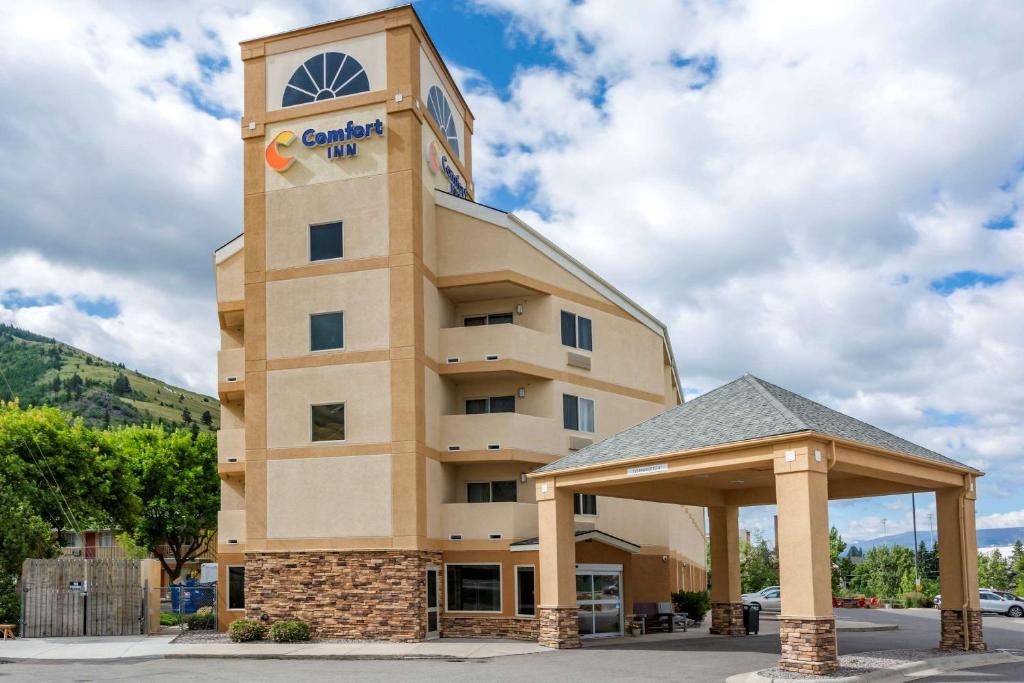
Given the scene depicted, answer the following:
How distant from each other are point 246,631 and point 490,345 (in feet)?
37.1

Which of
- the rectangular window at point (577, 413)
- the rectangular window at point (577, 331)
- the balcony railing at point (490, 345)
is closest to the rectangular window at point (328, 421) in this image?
the balcony railing at point (490, 345)

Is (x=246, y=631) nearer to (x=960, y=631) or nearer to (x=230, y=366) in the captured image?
(x=230, y=366)

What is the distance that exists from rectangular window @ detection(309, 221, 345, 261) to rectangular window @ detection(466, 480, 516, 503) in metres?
8.66

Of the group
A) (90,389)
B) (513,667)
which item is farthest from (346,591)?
(90,389)

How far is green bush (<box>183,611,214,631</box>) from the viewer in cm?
3472

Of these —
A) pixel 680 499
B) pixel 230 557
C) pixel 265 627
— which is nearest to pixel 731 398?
pixel 680 499

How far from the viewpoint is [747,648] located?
1044 inches

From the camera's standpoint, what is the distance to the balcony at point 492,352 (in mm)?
32406

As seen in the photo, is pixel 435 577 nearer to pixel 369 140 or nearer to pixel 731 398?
pixel 731 398

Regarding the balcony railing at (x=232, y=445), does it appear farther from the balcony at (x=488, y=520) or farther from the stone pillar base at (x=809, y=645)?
the stone pillar base at (x=809, y=645)

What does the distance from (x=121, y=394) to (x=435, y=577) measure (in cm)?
14288

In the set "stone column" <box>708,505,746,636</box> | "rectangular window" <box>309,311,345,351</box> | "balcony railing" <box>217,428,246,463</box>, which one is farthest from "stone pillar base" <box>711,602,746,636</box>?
"balcony railing" <box>217,428,246,463</box>

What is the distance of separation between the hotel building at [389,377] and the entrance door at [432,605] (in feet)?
0.25

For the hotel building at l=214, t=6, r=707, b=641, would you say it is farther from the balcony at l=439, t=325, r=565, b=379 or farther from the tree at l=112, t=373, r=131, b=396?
the tree at l=112, t=373, r=131, b=396
